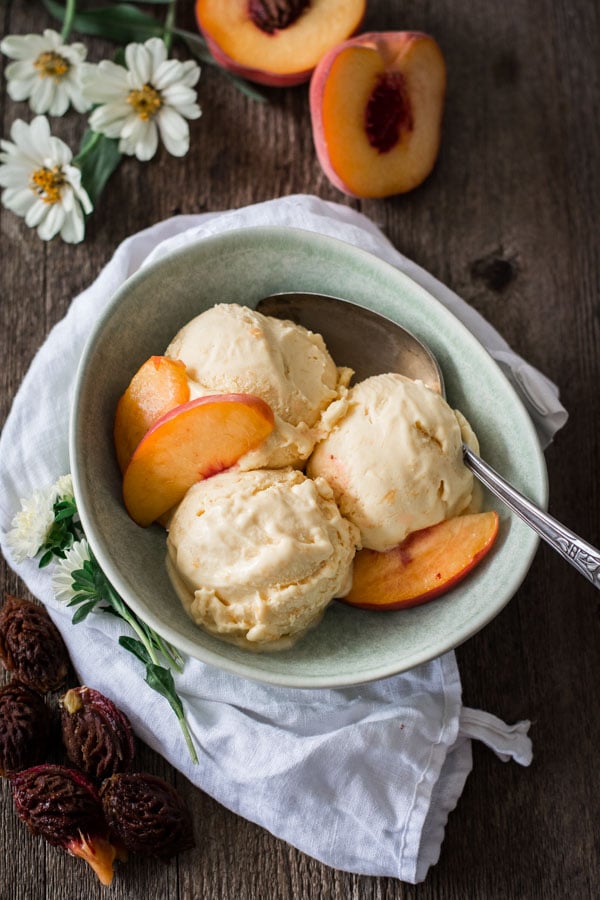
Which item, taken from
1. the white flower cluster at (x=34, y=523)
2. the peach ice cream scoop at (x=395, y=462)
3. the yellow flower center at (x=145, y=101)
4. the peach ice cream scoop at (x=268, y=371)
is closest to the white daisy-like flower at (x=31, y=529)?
the white flower cluster at (x=34, y=523)

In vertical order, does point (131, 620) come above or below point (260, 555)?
below

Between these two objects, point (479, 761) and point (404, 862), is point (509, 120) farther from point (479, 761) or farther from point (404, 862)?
point (404, 862)

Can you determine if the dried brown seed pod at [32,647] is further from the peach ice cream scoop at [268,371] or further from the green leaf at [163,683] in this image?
the peach ice cream scoop at [268,371]

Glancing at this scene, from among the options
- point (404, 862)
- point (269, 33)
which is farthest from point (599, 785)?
point (269, 33)

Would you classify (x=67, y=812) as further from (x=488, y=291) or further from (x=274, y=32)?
(x=274, y=32)

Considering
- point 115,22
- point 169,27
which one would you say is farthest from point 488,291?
point 115,22

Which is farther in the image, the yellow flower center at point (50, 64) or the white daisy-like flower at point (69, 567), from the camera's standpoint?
the yellow flower center at point (50, 64)
